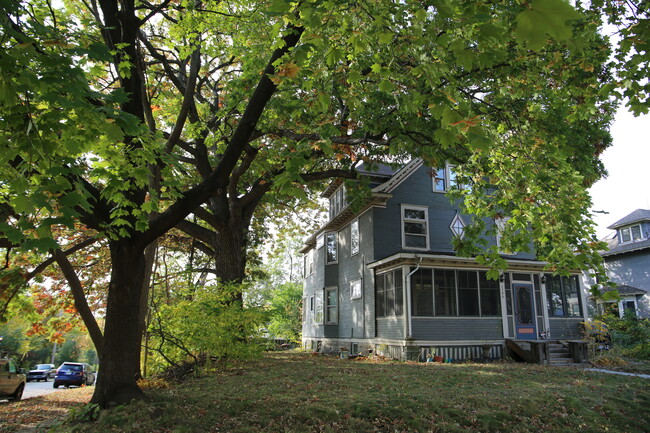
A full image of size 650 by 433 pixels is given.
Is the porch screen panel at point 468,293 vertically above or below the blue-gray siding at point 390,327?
above

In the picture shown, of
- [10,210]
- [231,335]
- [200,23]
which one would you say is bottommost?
[231,335]

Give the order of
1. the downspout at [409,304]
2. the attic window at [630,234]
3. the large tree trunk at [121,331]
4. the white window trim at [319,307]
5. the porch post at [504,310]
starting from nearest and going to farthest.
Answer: the large tree trunk at [121,331]
the downspout at [409,304]
the porch post at [504,310]
the white window trim at [319,307]
the attic window at [630,234]

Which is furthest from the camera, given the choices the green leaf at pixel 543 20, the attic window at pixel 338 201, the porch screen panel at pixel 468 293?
the attic window at pixel 338 201

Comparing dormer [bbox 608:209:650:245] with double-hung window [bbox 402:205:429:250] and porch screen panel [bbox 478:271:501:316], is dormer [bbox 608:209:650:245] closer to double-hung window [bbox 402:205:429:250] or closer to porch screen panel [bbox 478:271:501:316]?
porch screen panel [bbox 478:271:501:316]

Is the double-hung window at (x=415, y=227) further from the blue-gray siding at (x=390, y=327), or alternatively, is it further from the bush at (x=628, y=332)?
the bush at (x=628, y=332)

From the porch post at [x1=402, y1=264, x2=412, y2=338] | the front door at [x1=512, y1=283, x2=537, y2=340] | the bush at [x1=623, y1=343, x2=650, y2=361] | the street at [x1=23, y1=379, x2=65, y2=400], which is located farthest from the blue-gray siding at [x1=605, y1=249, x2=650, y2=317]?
the street at [x1=23, y1=379, x2=65, y2=400]

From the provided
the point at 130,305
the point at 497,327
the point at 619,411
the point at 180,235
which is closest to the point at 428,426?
the point at 619,411

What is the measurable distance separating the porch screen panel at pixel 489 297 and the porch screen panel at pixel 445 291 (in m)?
1.41

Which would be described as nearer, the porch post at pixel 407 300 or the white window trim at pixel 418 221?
the porch post at pixel 407 300

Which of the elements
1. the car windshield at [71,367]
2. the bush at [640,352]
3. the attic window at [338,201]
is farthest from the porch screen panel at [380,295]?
the car windshield at [71,367]

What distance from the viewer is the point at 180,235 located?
72.7ft

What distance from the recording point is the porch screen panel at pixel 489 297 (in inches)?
719

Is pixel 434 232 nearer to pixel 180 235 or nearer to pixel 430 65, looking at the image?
pixel 180 235

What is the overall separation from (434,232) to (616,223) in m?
17.5
